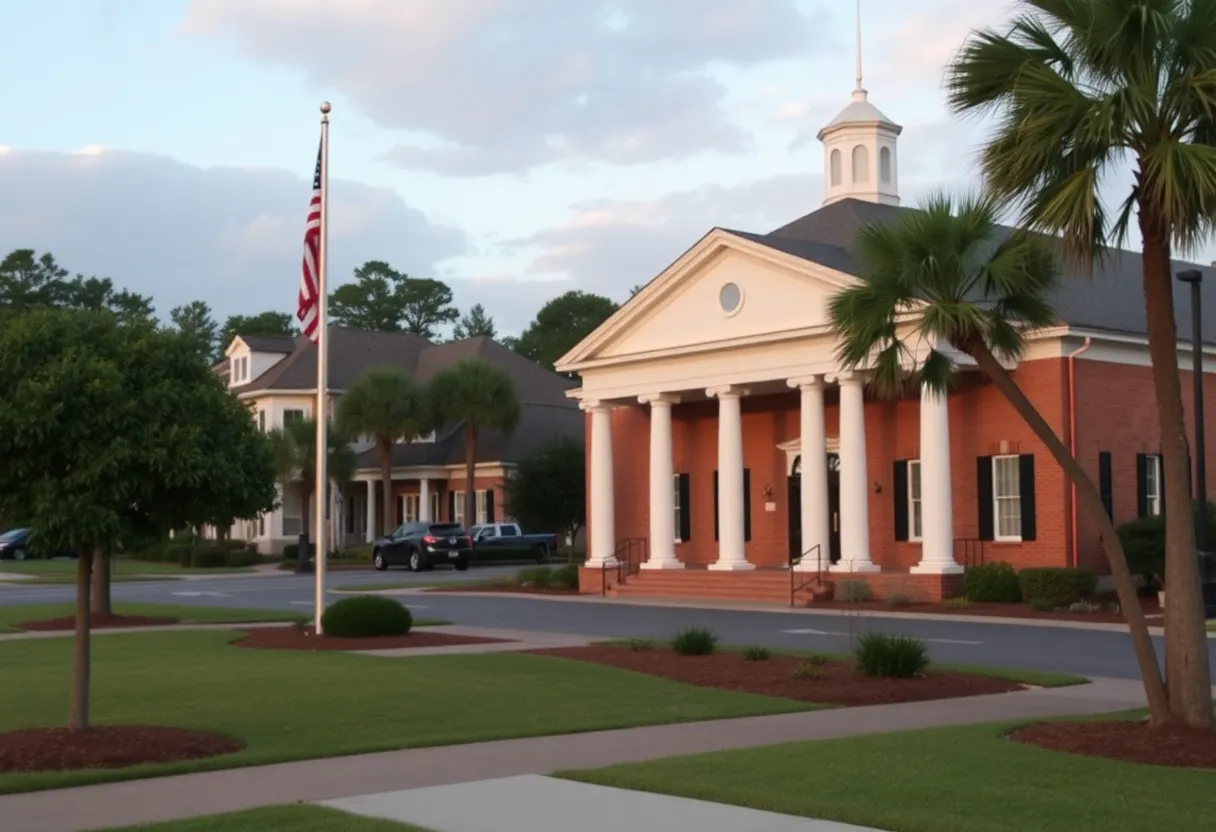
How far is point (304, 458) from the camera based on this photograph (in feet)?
190

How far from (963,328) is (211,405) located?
20.4ft

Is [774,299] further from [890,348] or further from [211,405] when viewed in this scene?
[211,405]

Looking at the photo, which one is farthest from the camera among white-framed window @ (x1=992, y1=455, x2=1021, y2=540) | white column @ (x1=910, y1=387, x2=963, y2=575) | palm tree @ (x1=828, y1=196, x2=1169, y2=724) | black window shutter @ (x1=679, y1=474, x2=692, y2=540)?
black window shutter @ (x1=679, y1=474, x2=692, y2=540)

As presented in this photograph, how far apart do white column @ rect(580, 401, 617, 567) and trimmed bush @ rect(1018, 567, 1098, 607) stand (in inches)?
506

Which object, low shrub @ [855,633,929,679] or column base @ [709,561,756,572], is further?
column base @ [709,561,756,572]

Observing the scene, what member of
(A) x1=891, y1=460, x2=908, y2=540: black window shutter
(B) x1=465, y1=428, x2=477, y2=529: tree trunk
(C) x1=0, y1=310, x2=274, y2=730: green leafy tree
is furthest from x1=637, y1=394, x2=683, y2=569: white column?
(C) x1=0, y1=310, x2=274, y2=730: green leafy tree

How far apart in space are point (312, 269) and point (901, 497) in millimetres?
17174

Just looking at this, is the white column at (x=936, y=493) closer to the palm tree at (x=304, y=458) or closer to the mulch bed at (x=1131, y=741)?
the mulch bed at (x=1131, y=741)

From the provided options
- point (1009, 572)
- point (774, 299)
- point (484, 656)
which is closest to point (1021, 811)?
point (484, 656)

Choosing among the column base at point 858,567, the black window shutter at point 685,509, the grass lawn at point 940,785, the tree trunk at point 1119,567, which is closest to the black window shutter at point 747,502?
the black window shutter at point 685,509

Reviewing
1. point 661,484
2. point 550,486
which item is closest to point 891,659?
point 661,484

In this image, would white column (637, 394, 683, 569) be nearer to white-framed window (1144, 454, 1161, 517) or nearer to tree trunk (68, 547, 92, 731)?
white-framed window (1144, 454, 1161, 517)

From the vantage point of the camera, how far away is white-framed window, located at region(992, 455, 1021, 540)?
1261 inches

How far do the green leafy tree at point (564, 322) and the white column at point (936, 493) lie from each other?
222 ft
